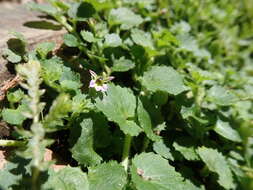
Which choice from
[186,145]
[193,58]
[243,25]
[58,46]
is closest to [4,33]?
[58,46]

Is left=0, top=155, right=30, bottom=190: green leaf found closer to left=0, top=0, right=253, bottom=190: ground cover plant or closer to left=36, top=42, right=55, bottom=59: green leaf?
left=0, top=0, right=253, bottom=190: ground cover plant

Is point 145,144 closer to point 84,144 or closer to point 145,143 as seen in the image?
point 145,143

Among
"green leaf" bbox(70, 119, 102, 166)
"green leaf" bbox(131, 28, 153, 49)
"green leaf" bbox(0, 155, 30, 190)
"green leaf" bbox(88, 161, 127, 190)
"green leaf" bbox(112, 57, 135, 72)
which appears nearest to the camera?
"green leaf" bbox(0, 155, 30, 190)

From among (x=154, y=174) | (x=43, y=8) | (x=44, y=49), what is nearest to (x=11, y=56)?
(x=44, y=49)

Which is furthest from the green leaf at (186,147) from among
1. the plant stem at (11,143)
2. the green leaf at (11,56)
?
the green leaf at (11,56)

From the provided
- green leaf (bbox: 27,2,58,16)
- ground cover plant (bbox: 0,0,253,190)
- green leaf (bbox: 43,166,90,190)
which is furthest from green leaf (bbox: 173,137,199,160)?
green leaf (bbox: 27,2,58,16)

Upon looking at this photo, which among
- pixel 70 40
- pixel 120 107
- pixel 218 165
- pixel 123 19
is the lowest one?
pixel 218 165
